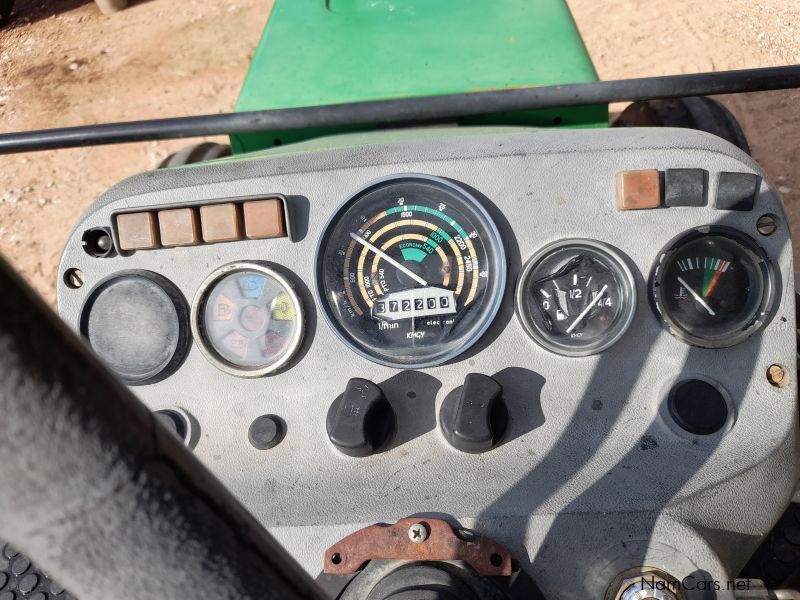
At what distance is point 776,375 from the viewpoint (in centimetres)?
120

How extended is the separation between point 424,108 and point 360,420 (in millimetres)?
684

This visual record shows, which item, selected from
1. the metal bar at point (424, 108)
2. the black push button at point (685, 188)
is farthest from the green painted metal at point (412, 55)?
the black push button at point (685, 188)

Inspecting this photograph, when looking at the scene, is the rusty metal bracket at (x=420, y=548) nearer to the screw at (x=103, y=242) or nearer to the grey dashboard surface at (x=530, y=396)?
the grey dashboard surface at (x=530, y=396)

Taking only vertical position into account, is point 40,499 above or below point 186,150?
above

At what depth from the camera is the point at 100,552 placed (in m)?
0.42

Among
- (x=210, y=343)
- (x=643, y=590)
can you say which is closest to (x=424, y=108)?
(x=210, y=343)

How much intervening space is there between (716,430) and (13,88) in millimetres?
4823

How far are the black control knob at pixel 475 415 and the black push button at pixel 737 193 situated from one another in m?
0.55

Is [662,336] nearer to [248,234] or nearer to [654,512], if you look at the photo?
[654,512]

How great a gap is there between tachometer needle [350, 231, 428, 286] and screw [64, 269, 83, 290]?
0.58 metres

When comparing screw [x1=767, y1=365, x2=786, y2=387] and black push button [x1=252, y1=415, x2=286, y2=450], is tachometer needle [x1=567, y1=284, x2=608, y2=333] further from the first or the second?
black push button [x1=252, y1=415, x2=286, y2=450]

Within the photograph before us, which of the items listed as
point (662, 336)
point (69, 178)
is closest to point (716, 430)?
point (662, 336)

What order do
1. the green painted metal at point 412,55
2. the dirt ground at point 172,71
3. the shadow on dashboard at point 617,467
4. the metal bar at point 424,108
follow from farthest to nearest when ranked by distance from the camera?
1. the dirt ground at point 172,71
2. the green painted metal at point 412,55
3. the metal bar at point 424,108
4. the shadow on dashboard at point 617,467

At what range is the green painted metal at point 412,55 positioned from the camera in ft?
5.32
